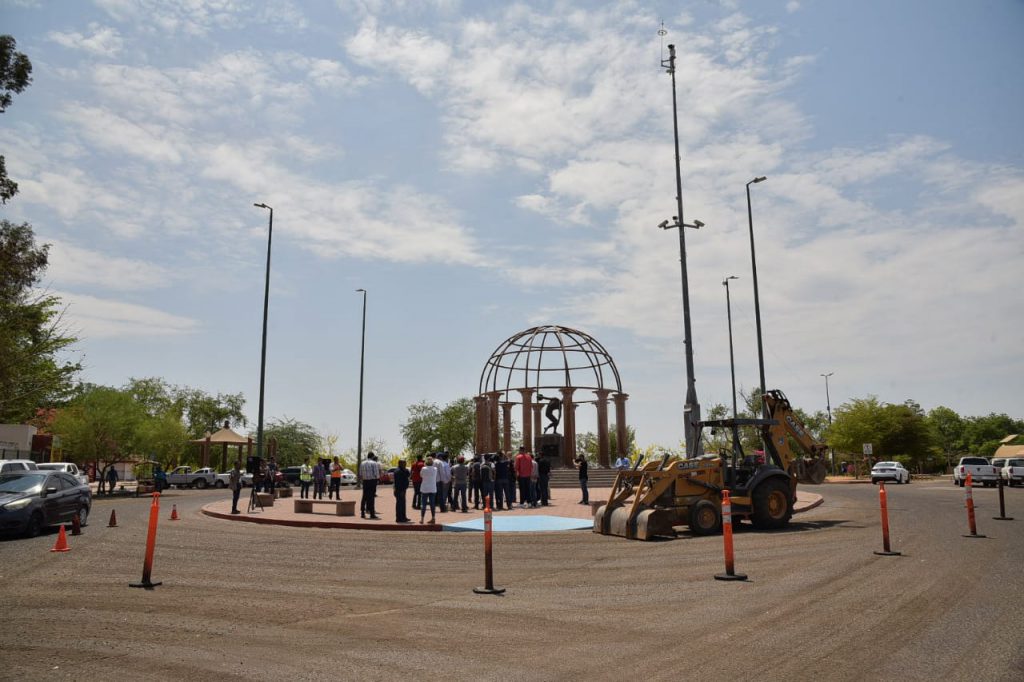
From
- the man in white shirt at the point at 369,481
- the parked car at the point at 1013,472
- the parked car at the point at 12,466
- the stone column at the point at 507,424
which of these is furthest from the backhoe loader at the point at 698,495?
the parked car at the point at 1013,472

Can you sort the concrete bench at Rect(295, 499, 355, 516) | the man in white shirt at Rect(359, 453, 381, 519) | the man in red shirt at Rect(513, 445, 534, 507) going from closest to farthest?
1. the man in white shirt at Rect(359, 453, 381, 519)
2. the concrete bench at Rect(295, 499, 355, 516)
3. the man in red shirt at Rect(513, 445, 534, 507)

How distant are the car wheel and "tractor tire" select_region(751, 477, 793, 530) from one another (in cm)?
1448

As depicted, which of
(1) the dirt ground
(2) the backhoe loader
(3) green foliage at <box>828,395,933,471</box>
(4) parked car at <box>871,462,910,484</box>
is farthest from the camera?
(3) green foliage at <box>828,395,933,471</box>

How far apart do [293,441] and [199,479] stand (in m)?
28.0

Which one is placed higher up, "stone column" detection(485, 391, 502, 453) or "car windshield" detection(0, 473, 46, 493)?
"stone column" detection(485, 391, 502, 453)

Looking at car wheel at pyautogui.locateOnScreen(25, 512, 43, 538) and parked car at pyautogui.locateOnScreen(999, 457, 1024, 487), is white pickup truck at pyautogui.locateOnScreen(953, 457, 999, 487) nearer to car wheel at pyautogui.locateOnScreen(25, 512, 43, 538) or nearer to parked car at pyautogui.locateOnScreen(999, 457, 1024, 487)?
parked car at pyautogui.locateOnScreen(999, 457, 1024, 487)

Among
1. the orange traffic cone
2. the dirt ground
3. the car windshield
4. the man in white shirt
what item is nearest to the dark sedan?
the car windshield

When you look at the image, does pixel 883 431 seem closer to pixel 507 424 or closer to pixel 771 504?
pixel 507 424

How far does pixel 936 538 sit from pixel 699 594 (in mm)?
6794

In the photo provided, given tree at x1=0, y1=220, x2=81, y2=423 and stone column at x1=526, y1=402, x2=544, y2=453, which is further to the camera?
stone column at x1=526, y1=402, x2=544, y2=453

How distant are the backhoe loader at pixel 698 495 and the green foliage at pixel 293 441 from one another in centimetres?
6505

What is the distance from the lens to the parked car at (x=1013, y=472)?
35.4 meters

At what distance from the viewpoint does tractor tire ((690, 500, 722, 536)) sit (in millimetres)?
13758

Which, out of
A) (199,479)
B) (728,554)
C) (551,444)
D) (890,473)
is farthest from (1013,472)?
(199,479)
